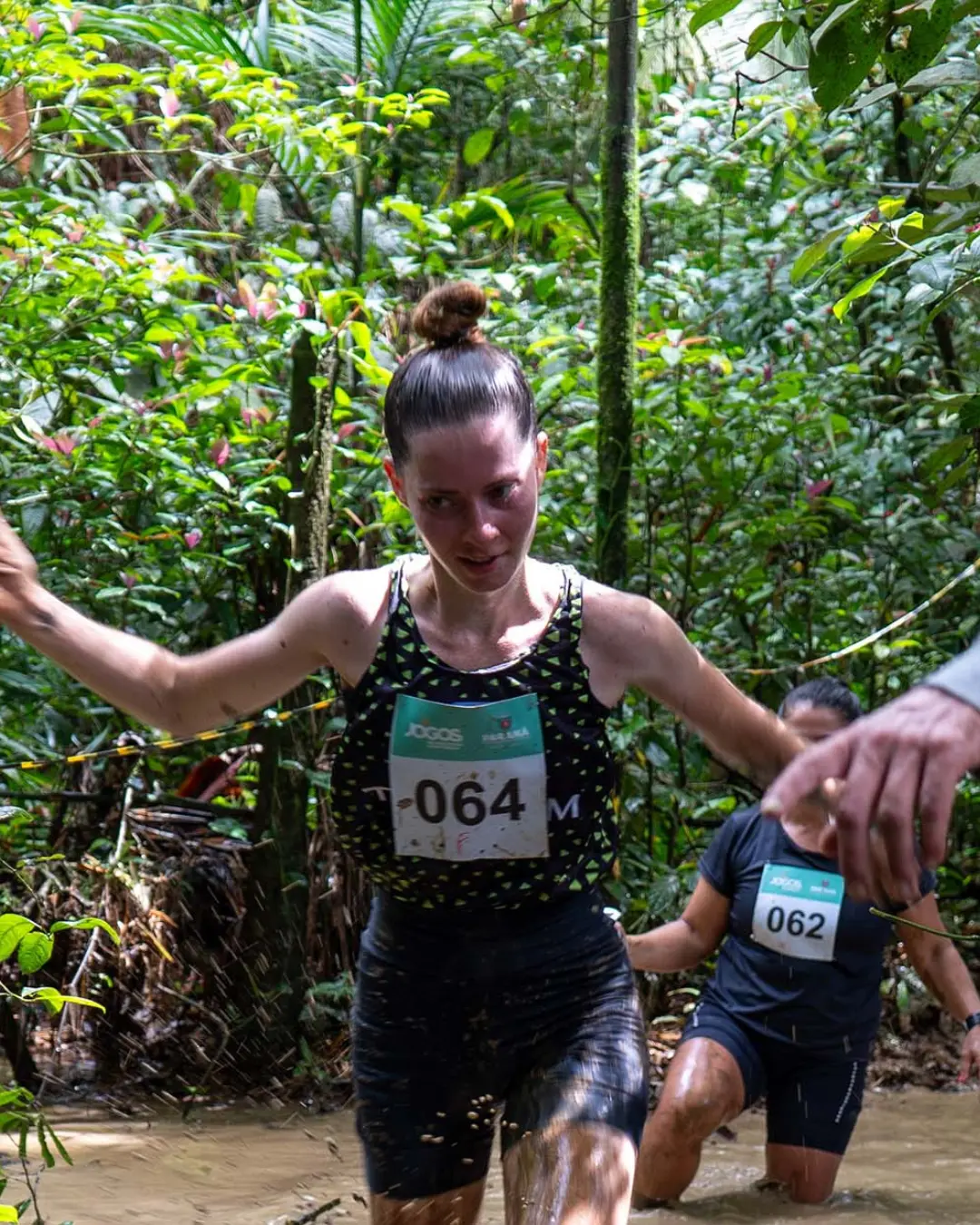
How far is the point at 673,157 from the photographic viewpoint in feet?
24.5

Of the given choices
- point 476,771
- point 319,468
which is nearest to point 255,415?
point 319,468

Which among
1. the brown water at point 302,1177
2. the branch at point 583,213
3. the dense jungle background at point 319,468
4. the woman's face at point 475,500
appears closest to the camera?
the woman's face at point 475,500

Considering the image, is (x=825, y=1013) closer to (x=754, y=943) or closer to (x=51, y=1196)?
(x=754, y=943)

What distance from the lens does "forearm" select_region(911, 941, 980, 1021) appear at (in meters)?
4.84

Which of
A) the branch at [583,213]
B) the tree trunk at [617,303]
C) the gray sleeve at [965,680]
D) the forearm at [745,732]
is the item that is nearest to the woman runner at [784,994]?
the tree trunk at [617,303]

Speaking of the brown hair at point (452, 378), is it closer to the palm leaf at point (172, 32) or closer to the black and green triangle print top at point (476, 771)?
the black and green triangle print top at point (476, 771)

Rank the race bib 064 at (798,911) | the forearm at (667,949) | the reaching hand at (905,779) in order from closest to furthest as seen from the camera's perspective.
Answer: the reaching hand at (905,779)
the forearm at (667,949)
the race bib 064 at (798,911)

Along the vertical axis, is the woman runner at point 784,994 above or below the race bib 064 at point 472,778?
below

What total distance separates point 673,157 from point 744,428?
1.92m

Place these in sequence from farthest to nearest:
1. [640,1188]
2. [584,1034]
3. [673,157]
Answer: [673,157] → [640,1188] → [584,1034]

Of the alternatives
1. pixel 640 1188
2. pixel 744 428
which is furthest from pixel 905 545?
pixel 640 1188

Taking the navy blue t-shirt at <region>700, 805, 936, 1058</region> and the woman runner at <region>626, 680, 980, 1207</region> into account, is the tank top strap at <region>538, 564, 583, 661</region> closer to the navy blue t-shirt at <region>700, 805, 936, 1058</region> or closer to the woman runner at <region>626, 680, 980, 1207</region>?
the woman runner at <region>626, 680, 980, 1207</region>

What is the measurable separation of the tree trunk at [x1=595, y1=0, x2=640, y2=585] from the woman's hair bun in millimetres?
2735

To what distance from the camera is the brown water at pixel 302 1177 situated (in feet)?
14.6
